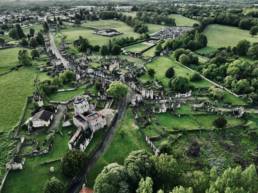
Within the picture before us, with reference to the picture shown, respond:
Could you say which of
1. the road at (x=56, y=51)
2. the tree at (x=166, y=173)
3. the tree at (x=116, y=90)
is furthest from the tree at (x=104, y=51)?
the tree at (x=166, y=173)

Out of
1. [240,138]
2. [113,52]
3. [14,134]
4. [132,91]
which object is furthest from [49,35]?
[240,138]

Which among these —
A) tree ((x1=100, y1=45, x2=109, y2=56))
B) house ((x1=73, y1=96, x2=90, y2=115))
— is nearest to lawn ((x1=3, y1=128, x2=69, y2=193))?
house ((x1=73, y1=96, x2=90, y2=115))

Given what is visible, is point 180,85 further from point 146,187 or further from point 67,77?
point 146,187

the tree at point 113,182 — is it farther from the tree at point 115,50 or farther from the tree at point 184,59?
the tree at point 115,50

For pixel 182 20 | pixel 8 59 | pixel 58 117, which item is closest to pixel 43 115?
pixel 58 117

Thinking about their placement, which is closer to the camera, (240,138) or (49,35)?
(240,138)

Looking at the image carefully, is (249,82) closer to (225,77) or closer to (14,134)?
(225,77)
